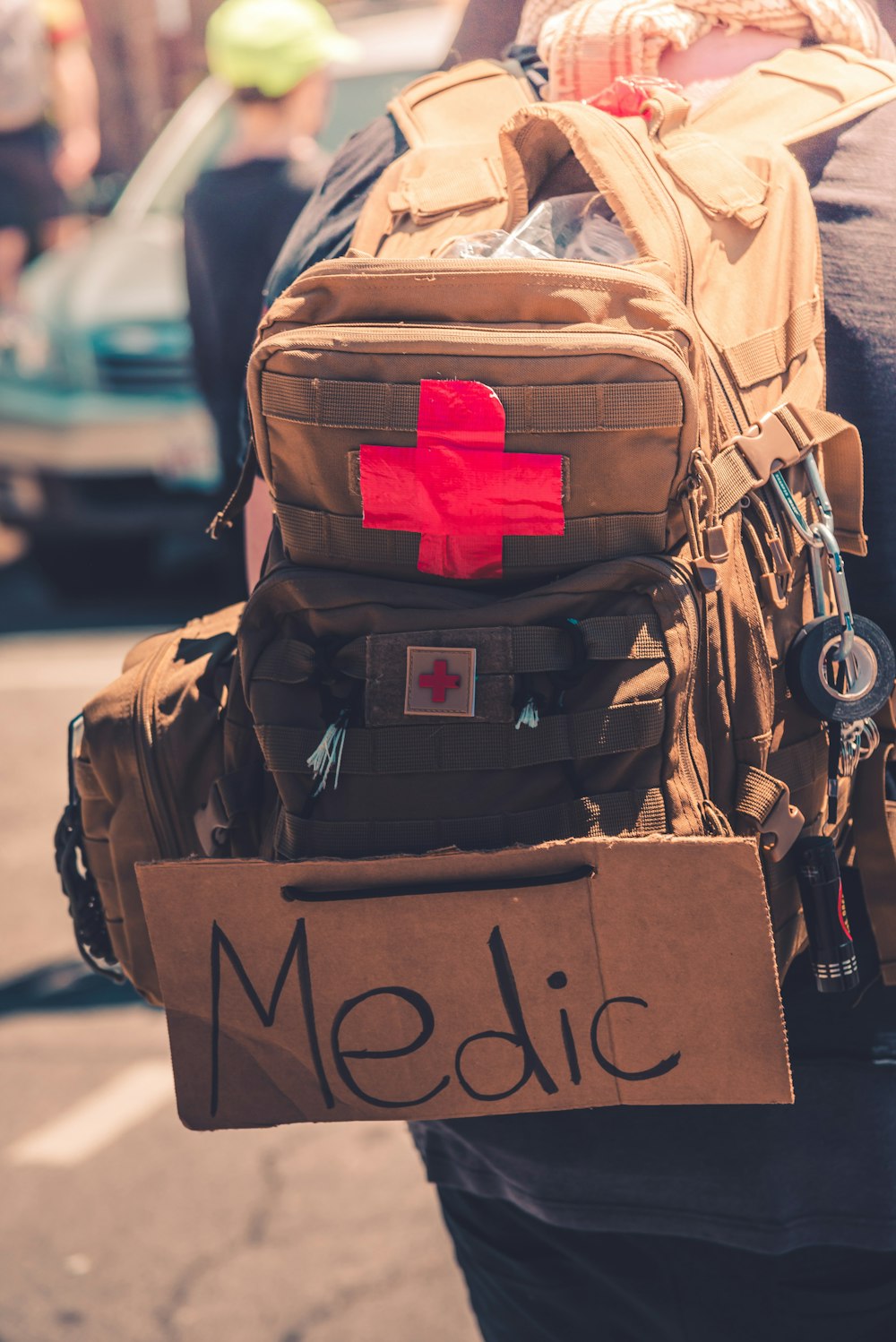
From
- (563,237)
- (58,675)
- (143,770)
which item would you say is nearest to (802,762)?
(563,237)

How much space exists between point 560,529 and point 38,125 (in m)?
7.78

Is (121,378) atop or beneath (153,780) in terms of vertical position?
beneath

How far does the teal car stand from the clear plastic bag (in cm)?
475

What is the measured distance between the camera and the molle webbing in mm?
1164

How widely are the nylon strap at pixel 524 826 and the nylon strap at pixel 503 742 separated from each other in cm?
4

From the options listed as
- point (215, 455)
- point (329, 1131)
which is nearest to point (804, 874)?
point (329, 1131)

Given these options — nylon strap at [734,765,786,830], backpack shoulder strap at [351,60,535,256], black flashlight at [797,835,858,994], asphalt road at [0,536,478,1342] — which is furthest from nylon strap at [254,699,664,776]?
asphalt road at [0,536,478,1342]

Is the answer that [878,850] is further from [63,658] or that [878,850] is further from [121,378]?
[121,378]

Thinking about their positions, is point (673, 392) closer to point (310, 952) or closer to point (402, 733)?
point (402, 733)

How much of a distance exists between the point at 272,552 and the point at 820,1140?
71cm

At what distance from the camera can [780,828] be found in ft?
4.14

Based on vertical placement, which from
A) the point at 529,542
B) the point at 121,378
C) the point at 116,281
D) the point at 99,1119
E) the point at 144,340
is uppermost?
the point at 529,542

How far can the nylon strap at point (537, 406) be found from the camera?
3.75ft

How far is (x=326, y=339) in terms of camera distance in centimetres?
117
